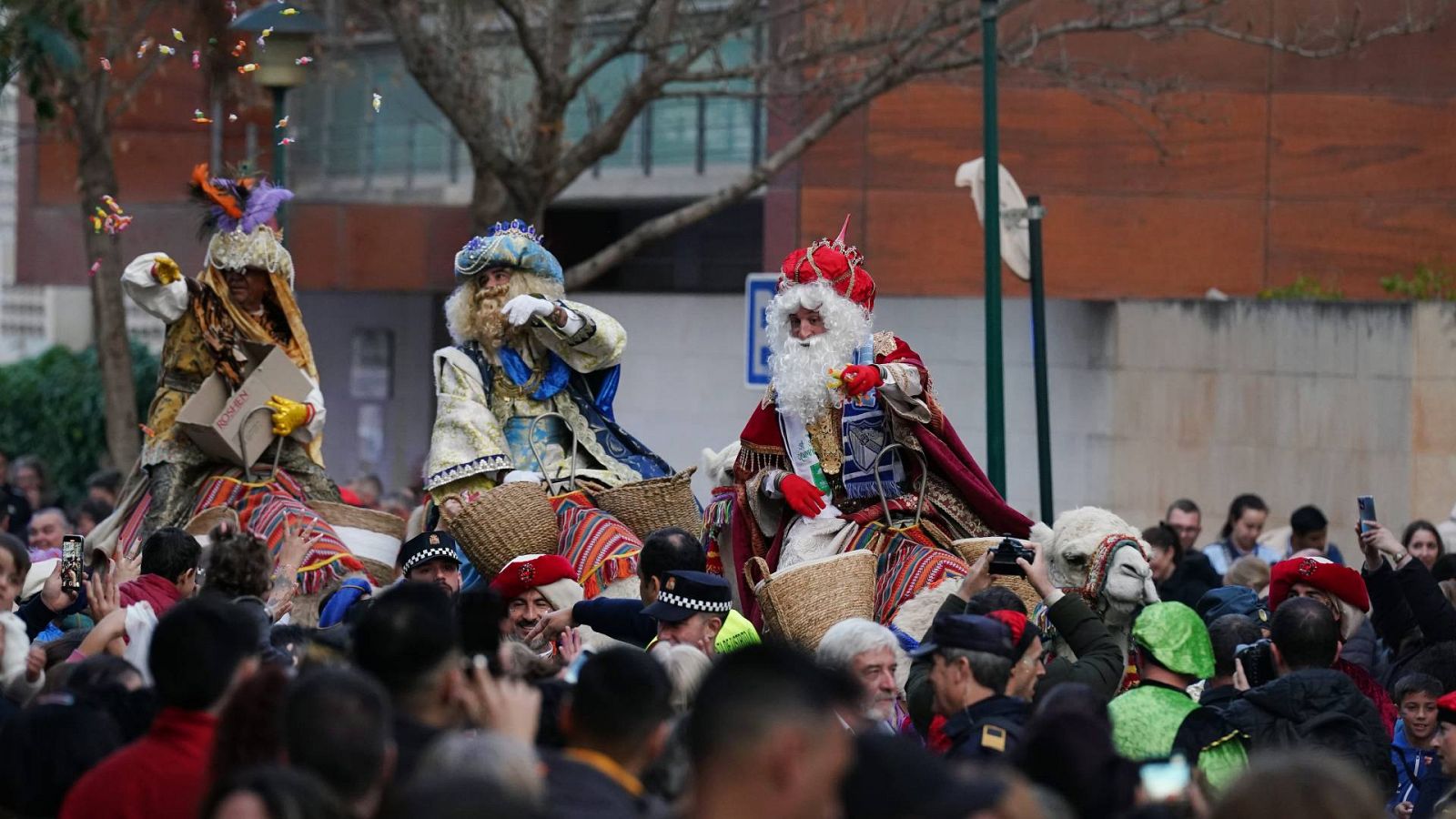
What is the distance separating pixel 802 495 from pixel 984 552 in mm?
873

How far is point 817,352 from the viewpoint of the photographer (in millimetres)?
9336

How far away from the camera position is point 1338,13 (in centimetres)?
1639

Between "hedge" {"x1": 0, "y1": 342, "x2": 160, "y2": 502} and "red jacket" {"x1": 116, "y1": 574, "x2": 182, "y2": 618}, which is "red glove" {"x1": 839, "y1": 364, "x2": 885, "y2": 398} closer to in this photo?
"red jacket" {"x1": 116, "y1": 574, "x2": 182, "y2": 618}

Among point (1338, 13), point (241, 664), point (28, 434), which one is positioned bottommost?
point (28, 434)

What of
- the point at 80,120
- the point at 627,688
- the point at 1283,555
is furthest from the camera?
the point at 80,120

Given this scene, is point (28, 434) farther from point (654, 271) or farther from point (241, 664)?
point (241, 664)

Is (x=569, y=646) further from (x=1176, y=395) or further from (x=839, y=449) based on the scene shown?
(x=1176, y=395)

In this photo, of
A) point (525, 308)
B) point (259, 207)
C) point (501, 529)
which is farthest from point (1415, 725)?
point (259, 207)

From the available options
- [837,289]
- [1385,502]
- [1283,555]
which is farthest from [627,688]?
[1385,502]

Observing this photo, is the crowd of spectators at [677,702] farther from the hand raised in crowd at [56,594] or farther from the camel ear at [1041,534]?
the camel ear at [1041,534]

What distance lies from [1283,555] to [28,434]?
15.2m

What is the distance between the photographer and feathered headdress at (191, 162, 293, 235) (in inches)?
418

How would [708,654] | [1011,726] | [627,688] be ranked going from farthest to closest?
[708,654], [1011,726], [627,688]

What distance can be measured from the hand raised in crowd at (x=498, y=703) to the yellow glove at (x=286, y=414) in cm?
574
